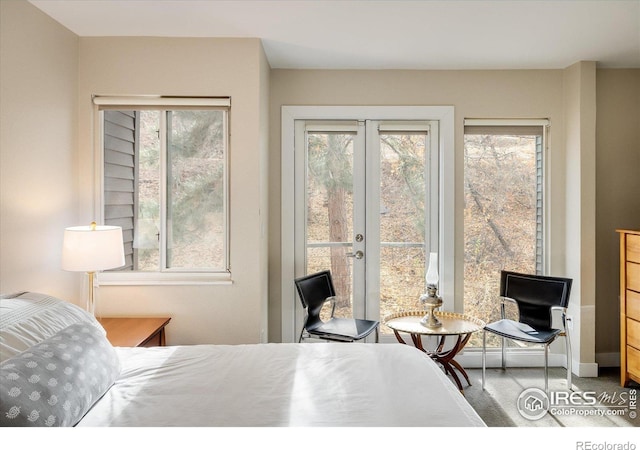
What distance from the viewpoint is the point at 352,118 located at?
3477mm

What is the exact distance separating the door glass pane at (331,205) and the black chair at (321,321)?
206 millimetres

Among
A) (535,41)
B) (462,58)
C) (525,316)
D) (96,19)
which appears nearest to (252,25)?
(96,19)

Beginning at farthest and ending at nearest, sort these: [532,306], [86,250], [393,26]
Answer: [532,306] → [393,26] → [86,250]

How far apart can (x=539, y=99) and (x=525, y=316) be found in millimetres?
1867

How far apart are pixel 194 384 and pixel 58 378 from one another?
0.46 meters

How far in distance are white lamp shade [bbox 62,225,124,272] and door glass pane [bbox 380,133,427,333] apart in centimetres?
217

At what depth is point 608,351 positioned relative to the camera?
3516mm

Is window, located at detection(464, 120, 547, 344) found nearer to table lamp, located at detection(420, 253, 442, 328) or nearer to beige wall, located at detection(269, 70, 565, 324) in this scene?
beige wall, located at detection(269, 70, 565, 324)

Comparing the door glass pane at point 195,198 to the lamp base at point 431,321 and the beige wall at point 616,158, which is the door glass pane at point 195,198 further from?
the beige wall at point 616,158

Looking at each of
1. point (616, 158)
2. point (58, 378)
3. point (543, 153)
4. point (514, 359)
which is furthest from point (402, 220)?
point (58, 378)

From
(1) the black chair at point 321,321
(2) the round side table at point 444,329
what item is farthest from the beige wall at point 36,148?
(2) the round side table at point 444,329

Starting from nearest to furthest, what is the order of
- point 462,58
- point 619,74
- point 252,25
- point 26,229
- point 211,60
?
point 26,229 < point 252,25 < point 211,60 < point 462,58 < point 619,74

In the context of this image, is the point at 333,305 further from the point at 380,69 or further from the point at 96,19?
the point at 96,19

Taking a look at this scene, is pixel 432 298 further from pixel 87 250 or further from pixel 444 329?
pixel 87 250
